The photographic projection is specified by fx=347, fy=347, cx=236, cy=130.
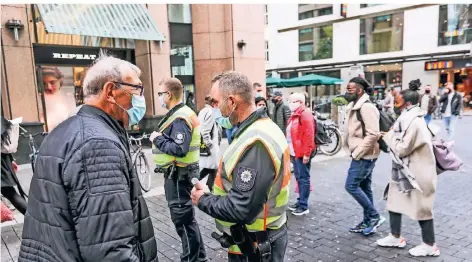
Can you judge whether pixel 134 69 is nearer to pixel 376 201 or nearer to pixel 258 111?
pixel 258 111

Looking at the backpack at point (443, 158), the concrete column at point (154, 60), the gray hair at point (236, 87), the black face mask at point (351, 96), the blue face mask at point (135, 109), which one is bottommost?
the backpack at point (443, 158)

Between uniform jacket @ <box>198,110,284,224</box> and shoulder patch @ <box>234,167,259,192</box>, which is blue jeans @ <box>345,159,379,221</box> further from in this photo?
shoulder patch @ <box>234,167,259,192</box>

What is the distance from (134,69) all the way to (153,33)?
984 cm

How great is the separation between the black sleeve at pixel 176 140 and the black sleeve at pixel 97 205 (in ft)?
6.32

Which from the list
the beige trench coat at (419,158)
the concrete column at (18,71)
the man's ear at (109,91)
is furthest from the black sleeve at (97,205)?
the concrete column at (18,71)

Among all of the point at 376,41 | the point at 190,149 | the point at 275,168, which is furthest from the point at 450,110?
the point at 376,41

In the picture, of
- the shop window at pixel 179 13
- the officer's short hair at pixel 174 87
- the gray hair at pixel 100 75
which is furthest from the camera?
the shop window at pixel 179 13

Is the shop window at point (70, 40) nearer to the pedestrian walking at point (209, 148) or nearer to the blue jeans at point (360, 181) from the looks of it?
the pedestrian walking at point (209, 148)

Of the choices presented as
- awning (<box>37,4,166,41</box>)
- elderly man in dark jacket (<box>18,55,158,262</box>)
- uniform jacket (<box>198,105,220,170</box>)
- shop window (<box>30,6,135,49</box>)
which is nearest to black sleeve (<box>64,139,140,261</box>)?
elderly man in dark jacket (<box>18,55,158,262</box>)

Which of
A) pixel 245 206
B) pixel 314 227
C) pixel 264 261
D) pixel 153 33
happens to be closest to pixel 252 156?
pixel 245 206

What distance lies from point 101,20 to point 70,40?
123 cm

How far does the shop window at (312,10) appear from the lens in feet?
100

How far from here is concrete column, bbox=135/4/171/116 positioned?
449 inches

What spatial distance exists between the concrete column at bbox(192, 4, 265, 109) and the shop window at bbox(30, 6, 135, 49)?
2.53 m
